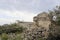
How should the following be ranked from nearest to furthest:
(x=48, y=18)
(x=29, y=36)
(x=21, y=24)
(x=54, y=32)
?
(x=54, y=32) < (x=29, y=36) < (x=48, y=18) < (x=21, y=24)

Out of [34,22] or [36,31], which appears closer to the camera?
[36,31]

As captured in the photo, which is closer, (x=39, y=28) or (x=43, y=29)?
(x=43, y=29)

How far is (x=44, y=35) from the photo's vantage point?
23969 mm

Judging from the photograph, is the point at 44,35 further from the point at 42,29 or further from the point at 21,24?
the point at 21,24

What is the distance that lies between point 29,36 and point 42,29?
4.67 ft

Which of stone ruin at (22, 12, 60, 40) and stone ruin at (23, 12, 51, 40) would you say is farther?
stone ruin at (23, 12, 51, 40)

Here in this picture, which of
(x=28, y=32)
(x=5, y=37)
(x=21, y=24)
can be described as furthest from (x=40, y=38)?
(x=21, y=24)

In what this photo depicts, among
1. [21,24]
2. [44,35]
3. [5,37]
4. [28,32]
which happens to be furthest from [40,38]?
[21,24]

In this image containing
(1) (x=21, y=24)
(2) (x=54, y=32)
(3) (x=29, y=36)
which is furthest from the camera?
(1) (x=21, y=24)

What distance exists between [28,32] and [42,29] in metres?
1.61

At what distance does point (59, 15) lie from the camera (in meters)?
24.9

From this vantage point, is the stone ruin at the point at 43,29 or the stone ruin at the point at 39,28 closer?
the stone ruin at the point at 43,29

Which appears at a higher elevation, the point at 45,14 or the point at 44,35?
the point at 45,14

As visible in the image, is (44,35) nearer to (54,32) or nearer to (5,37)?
(54,32)
